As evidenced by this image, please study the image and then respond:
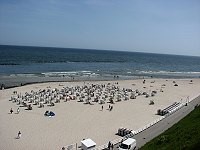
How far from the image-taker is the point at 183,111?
3803 centimetres

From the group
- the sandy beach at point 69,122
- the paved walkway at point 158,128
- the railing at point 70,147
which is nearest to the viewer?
the railing at point 70,147

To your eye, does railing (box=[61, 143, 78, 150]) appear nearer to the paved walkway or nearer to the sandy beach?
the sandy beach

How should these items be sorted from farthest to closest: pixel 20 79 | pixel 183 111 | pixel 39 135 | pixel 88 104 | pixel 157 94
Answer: pixel 20 79
pixel 157 94
pixel 88 104
pixel 183 111
pixel 39 135

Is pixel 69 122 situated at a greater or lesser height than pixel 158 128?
lesser

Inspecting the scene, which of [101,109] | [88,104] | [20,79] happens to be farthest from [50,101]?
[20,79]

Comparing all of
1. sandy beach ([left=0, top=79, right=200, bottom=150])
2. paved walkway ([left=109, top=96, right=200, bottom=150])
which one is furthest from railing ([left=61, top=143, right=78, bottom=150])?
paved walkway ([left=109, top=96, right=200, bottom=150])

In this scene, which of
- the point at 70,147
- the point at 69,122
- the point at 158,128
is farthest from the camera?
the point at 69,122

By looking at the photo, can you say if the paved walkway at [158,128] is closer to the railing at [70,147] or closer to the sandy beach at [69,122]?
the sandy beach at [69,122]

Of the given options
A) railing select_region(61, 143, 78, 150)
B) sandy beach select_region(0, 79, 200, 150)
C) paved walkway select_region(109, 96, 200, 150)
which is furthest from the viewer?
sandy beach select_region(0, 79, 200, 150)

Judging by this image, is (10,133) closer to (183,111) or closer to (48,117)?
(48,117)

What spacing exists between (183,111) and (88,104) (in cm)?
1300

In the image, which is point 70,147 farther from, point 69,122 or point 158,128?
point 158,128

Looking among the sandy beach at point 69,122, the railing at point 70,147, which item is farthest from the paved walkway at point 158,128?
the railing at point 70,147

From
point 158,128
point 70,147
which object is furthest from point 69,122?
point 158,128
